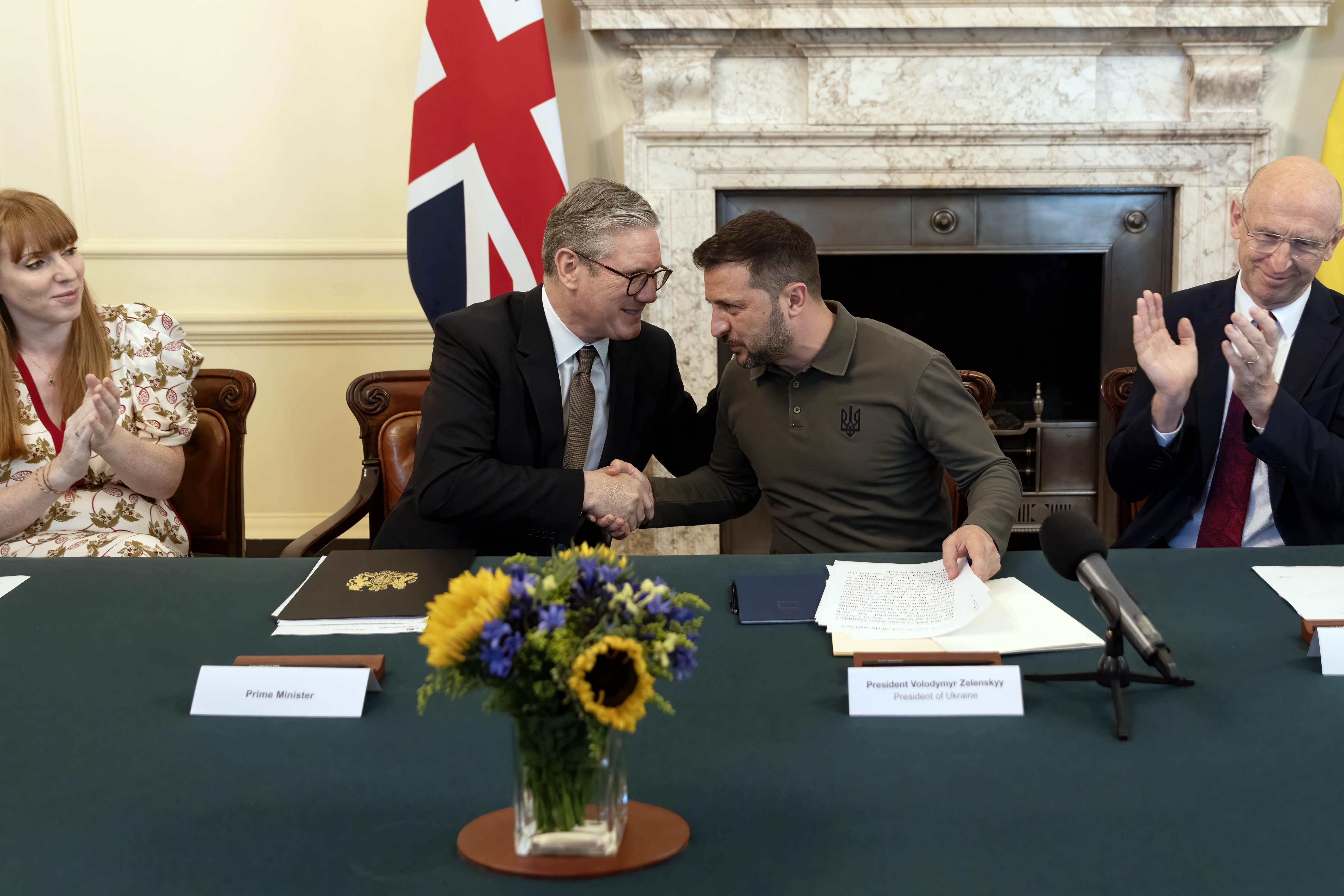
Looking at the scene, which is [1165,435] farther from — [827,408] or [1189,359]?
[827,408]

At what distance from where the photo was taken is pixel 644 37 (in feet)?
11.9

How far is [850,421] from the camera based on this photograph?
7.00ft

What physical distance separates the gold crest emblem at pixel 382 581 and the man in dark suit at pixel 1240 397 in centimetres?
139

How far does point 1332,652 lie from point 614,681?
3.08 ft

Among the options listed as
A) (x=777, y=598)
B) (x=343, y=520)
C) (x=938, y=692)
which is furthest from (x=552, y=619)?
(x=343, y=520)

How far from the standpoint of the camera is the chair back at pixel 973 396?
8.23ft

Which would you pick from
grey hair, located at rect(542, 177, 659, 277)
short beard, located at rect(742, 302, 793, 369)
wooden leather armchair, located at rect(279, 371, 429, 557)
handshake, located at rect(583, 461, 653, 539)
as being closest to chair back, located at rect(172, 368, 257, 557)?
wooden leather armchair, located at rect(279, 371, 429, 557)

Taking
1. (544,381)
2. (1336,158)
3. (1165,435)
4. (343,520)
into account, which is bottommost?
(343,520)

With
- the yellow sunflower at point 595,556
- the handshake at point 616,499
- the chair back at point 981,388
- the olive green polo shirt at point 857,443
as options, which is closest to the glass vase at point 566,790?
the yellow sunflower at point 595,556

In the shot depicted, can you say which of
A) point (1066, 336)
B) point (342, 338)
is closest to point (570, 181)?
point (342, 338)

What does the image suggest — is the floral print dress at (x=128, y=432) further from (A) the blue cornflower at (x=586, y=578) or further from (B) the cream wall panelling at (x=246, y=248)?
(A) the blue cornflower at (x=586, y=578)

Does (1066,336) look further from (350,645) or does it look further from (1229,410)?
(350,645)

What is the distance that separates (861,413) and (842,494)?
0.56 ft

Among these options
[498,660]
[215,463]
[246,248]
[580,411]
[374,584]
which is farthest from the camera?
[246,248]
